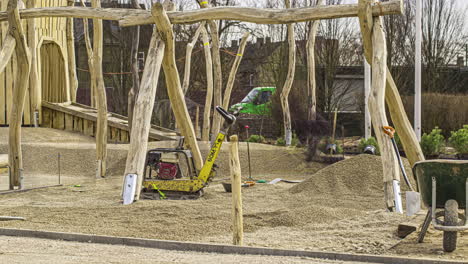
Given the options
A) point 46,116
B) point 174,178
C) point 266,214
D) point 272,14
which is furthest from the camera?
point 46,116

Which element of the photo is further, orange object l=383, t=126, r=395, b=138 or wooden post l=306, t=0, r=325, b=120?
wooden post l=306, t=0, r=325, b=120

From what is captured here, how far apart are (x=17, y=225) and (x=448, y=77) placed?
27.9 m

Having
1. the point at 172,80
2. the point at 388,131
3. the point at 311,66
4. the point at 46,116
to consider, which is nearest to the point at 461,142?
the point at 311,66

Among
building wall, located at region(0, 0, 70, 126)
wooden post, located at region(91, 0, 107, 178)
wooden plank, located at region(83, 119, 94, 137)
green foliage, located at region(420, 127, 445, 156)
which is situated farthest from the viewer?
Answer: wooden plank, located at region(83, 119, 94, 137)

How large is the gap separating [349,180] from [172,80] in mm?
3478

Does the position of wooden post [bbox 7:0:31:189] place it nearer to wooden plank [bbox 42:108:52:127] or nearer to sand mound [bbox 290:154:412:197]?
sand mound [bbox 290:154:412:197]

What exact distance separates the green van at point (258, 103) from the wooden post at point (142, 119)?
57.3 ft

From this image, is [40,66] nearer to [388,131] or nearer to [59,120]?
[59,120]

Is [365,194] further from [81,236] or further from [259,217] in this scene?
[81,236]

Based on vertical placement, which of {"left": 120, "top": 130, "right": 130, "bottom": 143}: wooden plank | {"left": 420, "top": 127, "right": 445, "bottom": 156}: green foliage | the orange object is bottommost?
{"left": 120, "top": 130, "right": 130, "bottom": 143}: wooden plank

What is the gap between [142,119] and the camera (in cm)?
1089

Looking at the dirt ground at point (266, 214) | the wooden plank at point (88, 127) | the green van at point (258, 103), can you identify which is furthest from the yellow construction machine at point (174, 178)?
the green van at point (258, 103)

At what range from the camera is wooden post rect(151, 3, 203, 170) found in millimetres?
11117

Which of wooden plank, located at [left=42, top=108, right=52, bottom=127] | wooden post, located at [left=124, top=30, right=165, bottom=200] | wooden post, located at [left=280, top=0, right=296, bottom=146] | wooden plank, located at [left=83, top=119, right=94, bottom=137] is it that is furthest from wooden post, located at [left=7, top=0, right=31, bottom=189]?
wooden plank, located at [left=42, top=108, right=52, bottom=127]
